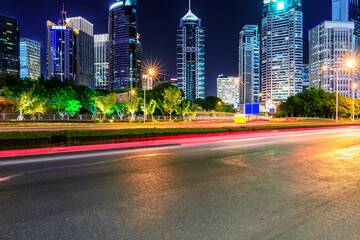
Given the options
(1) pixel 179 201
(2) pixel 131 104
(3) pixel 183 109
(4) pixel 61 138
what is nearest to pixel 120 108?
(2) pixel 131 104

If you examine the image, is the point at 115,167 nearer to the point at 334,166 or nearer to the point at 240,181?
the point at 240,181

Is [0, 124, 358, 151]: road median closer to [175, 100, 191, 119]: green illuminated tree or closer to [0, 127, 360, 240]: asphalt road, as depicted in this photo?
[0, 127, 360, 240]: asphalt road

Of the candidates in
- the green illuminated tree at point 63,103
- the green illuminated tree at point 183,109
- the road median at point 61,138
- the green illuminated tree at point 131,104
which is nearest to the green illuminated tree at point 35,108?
the green illuminated tree at point 63,103

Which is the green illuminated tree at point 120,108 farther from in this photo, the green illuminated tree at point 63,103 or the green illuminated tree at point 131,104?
the green illuminated tree at point 63,103

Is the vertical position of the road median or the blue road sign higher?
the blue road sign

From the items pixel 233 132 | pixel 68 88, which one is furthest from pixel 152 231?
pixel 68 88

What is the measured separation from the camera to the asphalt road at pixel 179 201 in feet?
12.5

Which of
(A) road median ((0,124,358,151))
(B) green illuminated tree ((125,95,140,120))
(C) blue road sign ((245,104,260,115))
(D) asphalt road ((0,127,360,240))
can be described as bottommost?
(D) asphalt road ((0,127,360,240))

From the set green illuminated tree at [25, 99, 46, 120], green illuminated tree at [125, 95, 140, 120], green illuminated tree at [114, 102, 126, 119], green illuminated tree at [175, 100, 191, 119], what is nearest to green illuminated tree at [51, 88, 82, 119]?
green illuminated tree at [25, 99, 46, 120]

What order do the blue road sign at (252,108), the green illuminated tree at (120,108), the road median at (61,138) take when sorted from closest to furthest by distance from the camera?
the road median at (61,138), the blue road sign at (252,108), the green illuminated tree at (120,108)

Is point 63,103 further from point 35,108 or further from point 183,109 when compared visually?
point 183,109

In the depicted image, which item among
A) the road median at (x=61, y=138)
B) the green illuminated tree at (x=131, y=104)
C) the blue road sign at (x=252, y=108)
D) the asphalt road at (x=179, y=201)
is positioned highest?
the green illuminated tree at (x=131, y=104)

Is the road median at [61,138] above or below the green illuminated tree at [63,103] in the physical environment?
below

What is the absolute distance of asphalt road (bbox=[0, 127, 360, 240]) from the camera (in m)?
3.81
